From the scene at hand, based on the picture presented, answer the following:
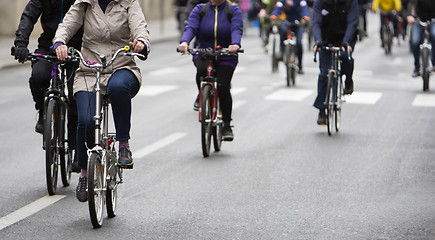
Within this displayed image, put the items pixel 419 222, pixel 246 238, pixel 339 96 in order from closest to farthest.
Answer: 1. pixel 246 238
2. pixel 419 222
3. pixel 339 96

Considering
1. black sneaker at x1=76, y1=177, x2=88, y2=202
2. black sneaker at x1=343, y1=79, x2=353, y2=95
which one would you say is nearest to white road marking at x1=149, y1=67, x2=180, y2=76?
black sneaker at x1=343, y1=79, x2=353, y2=95

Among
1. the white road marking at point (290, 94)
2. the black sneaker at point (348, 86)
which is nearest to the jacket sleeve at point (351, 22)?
→ the black sneaker at point (348, 86)

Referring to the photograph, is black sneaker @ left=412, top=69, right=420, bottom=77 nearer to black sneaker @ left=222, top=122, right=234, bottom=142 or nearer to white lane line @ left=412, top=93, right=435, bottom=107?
white lane line @ left=412, top=93, right=435, bottom=107

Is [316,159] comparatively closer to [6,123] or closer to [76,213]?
[76,213]

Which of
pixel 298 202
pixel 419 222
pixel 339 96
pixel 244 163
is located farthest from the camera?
pixel 339 96

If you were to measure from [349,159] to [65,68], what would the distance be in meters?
3.28

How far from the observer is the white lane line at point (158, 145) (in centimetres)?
982

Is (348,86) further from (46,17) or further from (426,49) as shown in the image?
(46,17)

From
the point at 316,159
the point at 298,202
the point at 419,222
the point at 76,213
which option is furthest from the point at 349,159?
the point at 76,213

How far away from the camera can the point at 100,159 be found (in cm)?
631

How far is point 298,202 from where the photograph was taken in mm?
7445

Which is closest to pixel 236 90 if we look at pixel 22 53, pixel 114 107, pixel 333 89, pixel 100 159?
pixel 333 89

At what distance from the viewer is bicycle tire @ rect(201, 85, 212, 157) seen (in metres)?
9.67

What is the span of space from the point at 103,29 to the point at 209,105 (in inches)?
134
